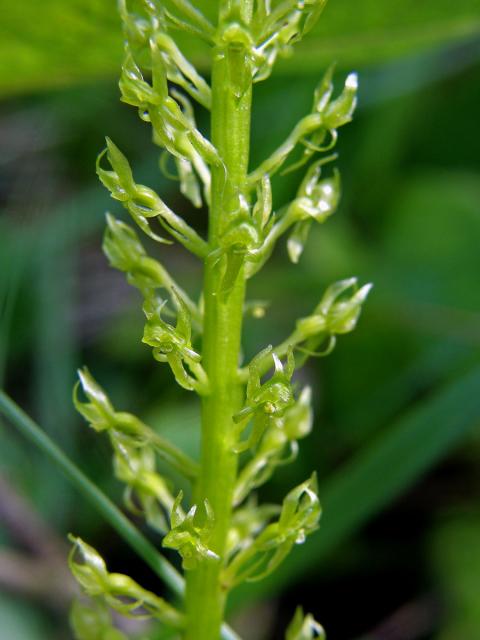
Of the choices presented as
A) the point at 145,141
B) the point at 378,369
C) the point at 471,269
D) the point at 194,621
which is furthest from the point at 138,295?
the point at 194,621

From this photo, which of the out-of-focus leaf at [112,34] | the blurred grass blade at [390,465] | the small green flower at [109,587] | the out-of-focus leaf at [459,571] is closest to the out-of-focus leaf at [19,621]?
the blurred grass blade at [390,465]

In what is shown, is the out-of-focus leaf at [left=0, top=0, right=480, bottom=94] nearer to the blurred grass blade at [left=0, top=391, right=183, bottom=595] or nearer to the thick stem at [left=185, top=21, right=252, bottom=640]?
the thick stem at [left=185, top=21, right=252, bottom=640]

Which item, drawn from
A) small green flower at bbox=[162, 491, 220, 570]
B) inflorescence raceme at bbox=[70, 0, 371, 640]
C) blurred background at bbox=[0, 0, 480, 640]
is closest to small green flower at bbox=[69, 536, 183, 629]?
inflorescence raceme at bbox=[70, 0, 371, 640]

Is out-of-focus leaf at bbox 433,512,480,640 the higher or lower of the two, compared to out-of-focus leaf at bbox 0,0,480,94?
lower

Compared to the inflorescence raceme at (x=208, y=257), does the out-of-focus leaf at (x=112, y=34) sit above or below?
above

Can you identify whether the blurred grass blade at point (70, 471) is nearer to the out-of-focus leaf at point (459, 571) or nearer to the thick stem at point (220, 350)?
the thick stem at point (220, 350)
